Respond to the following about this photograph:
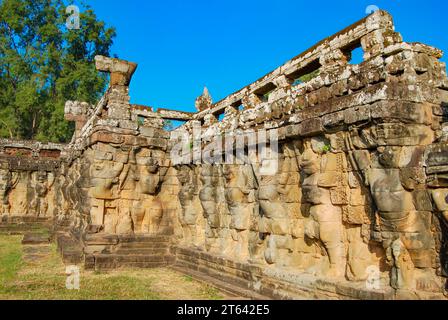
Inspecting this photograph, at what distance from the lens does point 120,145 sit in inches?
437

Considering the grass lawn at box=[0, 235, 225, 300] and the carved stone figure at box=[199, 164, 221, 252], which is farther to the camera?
the carved stone figure at box=[199, 164, 221, 252]

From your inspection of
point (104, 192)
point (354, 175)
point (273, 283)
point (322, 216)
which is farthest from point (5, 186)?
point (354, 175)

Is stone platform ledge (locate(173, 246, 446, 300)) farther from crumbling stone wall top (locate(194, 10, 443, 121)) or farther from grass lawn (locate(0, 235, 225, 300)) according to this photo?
crumbling stone wall top (locate(194, 10, 443, 121))

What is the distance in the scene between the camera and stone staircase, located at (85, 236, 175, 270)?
10.0 metres

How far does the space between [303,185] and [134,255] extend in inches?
219

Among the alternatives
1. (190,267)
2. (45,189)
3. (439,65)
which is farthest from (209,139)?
(45,189)

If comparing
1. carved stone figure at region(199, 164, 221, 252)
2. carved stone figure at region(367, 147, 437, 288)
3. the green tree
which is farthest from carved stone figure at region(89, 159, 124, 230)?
the green tree

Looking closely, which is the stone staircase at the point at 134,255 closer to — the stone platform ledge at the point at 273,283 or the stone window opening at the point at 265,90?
the stone platform ledge at the point at 273,283

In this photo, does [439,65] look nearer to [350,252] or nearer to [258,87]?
[350,252]

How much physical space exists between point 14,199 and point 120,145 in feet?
38.9

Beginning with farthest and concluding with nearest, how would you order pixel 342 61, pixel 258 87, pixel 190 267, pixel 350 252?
pixel 190 267 < pixel 258 87 < pixel 342 61 < pixel 350 252

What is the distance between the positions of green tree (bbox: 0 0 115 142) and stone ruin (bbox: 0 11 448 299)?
18.7 m

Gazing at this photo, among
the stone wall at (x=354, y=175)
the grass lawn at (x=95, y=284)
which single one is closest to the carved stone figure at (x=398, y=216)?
the stone wall at (x=354, y=175)

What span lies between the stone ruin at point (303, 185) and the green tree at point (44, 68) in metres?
18.7
